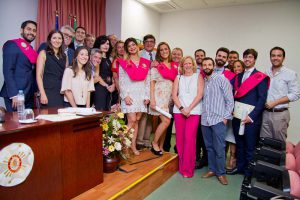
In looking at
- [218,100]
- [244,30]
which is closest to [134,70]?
[218,100]

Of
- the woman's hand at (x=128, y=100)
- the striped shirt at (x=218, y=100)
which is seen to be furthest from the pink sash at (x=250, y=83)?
the woman's hand at (x=128, y=100)

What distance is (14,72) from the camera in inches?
91.7

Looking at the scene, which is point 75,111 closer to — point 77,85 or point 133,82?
point 77,85

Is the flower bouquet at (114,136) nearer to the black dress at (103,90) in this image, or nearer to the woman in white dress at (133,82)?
the woman in white dress at (133,82)

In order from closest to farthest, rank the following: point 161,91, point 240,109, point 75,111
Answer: point 75,111, point 240,109, point 161,91

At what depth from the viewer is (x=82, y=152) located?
1.88m

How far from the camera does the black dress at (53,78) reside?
2334mm

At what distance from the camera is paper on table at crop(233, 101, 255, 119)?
264 cm

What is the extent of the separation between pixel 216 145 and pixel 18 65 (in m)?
2.30

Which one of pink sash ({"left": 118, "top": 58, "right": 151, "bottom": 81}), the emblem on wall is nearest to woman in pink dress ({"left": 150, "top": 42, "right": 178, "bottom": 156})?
pink sash ({"left": 118, "top": 58, "right": 151, "bottom": 81})

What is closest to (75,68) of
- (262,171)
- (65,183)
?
(65,183)

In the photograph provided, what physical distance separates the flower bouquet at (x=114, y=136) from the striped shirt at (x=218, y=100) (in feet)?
3.15

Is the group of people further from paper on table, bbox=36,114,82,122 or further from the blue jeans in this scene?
paper on table, bbox=36,114,82,122

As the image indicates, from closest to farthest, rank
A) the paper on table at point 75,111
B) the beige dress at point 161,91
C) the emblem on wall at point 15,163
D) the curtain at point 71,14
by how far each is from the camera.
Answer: the emblem on wall at point 15,163, the paper on table at point 75,111, the beige dress at point 161,91, the curtain at point 71,14
